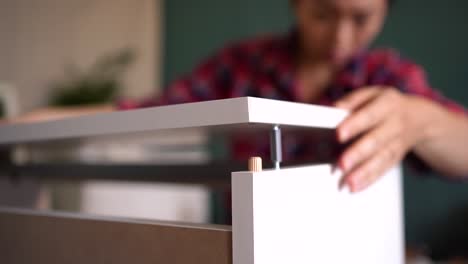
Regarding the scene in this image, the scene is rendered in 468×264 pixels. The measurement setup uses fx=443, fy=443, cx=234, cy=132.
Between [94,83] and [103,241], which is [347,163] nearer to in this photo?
[103,241]

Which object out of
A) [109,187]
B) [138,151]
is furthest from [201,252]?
[138,151]

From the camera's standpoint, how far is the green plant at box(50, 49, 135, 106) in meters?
2.31

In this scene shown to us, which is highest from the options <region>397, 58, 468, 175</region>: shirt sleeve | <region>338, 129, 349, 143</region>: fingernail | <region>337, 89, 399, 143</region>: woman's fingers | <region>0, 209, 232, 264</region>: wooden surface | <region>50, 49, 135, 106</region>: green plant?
<region>50, 49, 135, 106</region>: green plant

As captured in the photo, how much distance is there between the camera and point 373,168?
18.3 inches

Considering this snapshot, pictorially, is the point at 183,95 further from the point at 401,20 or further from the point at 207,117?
the point at 401,20

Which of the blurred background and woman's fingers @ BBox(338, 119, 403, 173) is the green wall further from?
woman's fingers @ BBox(338, 119, 403, 173)

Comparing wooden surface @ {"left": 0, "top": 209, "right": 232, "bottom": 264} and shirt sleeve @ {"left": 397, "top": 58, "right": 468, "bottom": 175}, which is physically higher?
shirt sleeve @ {"left": 397, "top": 58, "right": 468, "bottom": 175}

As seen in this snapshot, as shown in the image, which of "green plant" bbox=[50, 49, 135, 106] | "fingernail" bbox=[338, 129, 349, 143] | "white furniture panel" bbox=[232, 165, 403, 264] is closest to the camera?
"white furniture panel" bbox=[232, 165, 403, 264]

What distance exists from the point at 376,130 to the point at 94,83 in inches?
84.9

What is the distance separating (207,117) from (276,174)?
6 centimetres

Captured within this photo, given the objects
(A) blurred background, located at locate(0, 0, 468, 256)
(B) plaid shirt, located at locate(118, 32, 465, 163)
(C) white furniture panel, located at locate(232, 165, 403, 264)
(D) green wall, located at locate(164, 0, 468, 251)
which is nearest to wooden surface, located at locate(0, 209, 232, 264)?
(C) white furniture panel, located at locate(232, 165, 403, 264)

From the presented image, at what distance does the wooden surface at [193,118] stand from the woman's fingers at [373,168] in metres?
0.06

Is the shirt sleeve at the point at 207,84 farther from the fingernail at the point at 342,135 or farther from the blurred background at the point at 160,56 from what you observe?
the fingernail at the point at 342,135

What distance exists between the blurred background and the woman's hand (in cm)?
92
